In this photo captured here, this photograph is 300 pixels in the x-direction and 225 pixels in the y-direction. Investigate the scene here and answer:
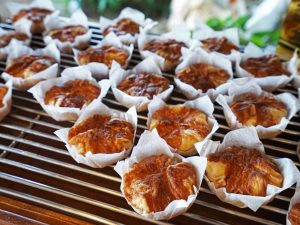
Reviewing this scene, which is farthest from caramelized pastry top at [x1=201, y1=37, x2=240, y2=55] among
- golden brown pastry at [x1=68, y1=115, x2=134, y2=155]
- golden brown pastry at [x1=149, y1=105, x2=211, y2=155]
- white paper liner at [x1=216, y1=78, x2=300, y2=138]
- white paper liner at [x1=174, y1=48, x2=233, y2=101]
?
golden brown pastry at [x1=68, y1=115, x2=134, y2=155]

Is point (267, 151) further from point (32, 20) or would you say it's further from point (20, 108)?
point (32, 20)


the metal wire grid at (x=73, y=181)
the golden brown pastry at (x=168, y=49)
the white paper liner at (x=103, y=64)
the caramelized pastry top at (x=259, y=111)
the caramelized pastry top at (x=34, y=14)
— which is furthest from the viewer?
the caramelized pastry top at (x=34, y=14)

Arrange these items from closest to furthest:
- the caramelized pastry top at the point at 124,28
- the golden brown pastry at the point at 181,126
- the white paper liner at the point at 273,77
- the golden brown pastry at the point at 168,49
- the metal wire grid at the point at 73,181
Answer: the metal wire grid at the point at 73,181, the golden brown pastry at the point at 181,126, the white paper liner at the point at 273,77, the golden brown pastry at the point at 168,49, the caramelized pastry top at the point at 124,28

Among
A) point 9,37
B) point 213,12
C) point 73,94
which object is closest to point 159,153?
point 73,94

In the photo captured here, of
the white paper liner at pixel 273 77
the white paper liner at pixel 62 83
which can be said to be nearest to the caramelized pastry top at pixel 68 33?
the white paper liner at pixel 62 83

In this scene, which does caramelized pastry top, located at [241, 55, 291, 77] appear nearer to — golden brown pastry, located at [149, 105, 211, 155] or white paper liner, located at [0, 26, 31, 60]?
golden brown pastry, located at [149, 105, 211, 155]

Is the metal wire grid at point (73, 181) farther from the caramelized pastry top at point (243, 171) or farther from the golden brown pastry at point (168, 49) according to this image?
the golden brown pastry at point (168, 49)
